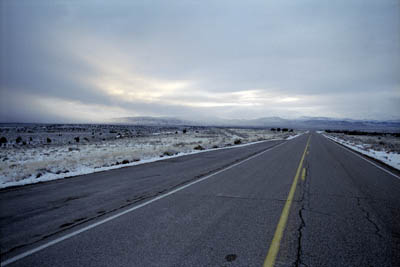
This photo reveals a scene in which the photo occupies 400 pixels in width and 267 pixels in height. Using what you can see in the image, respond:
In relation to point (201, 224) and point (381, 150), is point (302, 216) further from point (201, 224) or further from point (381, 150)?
point (381, 150)

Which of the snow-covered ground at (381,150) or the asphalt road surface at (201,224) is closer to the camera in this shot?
the asphalt road surface at (201,224)

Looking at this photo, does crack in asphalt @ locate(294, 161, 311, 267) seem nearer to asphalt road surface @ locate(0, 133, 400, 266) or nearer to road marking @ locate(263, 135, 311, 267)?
asphalt road surface @ locate(0, 133, 400, 266)

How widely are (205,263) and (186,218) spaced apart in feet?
5.57

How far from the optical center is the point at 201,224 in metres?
4.48

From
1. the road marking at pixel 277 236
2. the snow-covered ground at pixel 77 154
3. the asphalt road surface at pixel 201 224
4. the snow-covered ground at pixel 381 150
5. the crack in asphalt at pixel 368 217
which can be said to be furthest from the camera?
the snow-covered ground at pixel 381 150

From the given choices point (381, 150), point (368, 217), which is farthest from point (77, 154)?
point (381, 150)

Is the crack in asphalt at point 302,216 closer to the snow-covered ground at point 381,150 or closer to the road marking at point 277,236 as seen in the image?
the road marking at point 277,236

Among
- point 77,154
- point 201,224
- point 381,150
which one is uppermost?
point 201,224

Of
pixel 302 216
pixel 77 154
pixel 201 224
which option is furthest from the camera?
pixel 77 154

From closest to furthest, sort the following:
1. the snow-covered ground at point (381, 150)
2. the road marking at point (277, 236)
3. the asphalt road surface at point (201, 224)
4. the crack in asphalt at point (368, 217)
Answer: the road marking at point (277, 236) → the asphalt road surface at point (201, 224) → the crack in asphalt at point (368, 217) → the snow-covered ground at point (381, 150)

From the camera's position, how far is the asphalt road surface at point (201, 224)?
11.0ft

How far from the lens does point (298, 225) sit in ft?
14.6

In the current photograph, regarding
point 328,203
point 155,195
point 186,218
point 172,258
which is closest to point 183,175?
point 155,195

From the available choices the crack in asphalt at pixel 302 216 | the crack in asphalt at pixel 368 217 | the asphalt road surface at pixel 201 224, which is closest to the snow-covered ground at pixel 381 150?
the crack in asphalt at pixel 302 216
